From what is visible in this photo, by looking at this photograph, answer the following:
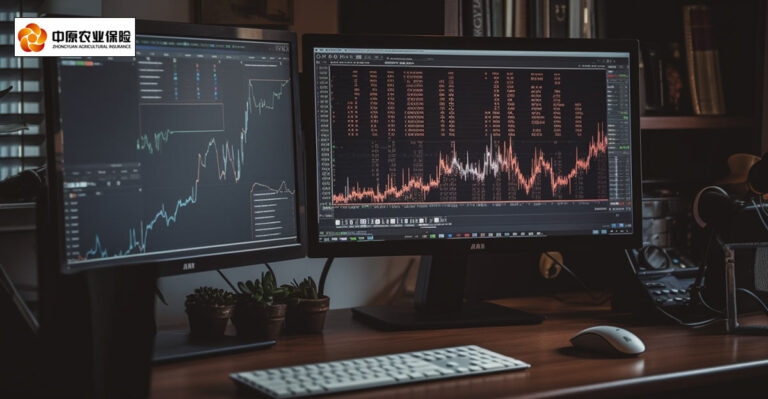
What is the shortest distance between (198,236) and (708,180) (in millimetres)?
1300

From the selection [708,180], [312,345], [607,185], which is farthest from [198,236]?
[708,180]

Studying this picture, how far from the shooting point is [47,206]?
1.01 metres

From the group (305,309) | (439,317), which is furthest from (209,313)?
(439,317)

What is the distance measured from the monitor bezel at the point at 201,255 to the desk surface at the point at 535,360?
142 millimetres

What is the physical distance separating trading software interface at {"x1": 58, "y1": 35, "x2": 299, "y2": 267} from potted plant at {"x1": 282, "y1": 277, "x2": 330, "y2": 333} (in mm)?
82

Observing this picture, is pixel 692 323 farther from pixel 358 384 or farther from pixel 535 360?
pixel 358 384

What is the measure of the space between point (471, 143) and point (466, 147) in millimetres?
12

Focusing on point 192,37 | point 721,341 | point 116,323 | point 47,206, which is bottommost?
point 721,341

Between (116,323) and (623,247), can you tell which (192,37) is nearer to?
(116,323)

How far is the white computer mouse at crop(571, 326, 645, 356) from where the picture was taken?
1.11 m

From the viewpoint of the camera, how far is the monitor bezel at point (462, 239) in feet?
4.31

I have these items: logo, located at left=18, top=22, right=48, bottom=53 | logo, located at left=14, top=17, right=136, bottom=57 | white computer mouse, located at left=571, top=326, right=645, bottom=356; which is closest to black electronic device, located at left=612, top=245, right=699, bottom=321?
white computer mouse, located at left=571, top=326, right=645, bottom=356

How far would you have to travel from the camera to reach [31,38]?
1.38m

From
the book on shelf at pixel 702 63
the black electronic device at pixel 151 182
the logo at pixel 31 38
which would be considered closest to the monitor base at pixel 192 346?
the black electronic device at pixel 151 182
